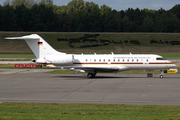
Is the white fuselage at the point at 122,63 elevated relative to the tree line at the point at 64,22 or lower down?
lower down

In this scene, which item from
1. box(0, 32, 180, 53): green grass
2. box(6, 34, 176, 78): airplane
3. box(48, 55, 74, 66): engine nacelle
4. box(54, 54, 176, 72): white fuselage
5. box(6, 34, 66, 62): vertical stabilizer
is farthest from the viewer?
box(0, 32, 180, 53): green grass

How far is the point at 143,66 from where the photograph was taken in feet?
114

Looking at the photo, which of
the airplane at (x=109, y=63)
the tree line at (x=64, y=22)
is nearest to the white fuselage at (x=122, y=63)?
the airplane at (x=109, y=63)

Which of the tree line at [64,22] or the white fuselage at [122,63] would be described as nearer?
the white fuselage at [122,63]

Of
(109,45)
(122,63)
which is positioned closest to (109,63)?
(122,63)

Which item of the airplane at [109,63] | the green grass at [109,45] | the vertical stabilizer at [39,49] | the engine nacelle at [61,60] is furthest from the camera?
the green grass at [109,45]

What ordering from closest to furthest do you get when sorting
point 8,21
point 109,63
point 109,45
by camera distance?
point 109,63
point 109,45
point 8,21

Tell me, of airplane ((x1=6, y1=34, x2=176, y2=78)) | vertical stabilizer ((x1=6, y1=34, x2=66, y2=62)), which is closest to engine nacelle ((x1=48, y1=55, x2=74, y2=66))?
airplane ((x1=6, y1=34, x2=176, y2=78))

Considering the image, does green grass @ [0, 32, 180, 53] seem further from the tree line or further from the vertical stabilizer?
the vertical stabilizer

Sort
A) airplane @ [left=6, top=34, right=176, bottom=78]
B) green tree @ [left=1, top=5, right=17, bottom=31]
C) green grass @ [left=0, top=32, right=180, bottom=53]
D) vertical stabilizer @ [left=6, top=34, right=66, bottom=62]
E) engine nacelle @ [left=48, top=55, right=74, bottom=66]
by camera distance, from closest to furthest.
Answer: engine nacelle @ [left=48, top=55, right=74, bottom=66] → airplane @ [left=6, top=34, right=176, bottom=78] → vertical stabilizer @ [left=6, top=34, right=66, bottom=62] → green grass @ [left=0, top=32, right=180, bottom=53] → green tree @ [left=1, top=5, right=17, bottom=31]

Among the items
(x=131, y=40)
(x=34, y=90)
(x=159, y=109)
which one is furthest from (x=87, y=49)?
(x=159, y=109)

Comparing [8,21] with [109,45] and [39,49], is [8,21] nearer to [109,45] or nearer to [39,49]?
[109,45]

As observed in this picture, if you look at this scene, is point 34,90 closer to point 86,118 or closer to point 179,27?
point 86,118

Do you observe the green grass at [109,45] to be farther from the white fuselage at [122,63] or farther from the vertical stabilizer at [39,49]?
the white fuselage at [122,63]
